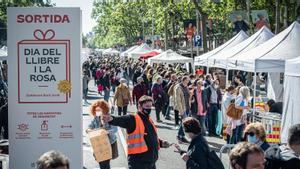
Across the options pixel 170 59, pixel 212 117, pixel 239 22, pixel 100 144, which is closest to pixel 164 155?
pixel 212 117

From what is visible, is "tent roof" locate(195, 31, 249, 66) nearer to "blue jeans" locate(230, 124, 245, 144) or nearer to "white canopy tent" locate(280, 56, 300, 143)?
"blue jeans" locate(230, 124, 245, 144)

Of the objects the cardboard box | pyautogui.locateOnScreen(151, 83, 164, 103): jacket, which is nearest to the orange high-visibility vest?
the cardboard box

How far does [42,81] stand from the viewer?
7320mm

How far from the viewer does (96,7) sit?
126250 mm

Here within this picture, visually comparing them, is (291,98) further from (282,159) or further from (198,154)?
(282,159)

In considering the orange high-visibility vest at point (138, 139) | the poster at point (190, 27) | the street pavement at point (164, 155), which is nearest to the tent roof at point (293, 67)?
the street pavement at point (164, 155)

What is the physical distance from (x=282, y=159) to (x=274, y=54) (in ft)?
31.3

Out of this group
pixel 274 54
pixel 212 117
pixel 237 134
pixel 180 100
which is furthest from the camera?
pixel 212 117

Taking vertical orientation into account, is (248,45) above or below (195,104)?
above

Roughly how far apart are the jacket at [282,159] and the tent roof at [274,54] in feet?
29.2

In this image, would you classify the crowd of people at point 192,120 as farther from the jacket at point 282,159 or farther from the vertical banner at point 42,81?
the vertical banner at point 42,81

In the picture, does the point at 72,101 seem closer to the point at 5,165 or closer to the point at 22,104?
the point at 22,104

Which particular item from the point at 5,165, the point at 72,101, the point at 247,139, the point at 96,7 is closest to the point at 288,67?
the point at 247,139

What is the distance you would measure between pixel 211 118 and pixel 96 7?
367 feet
